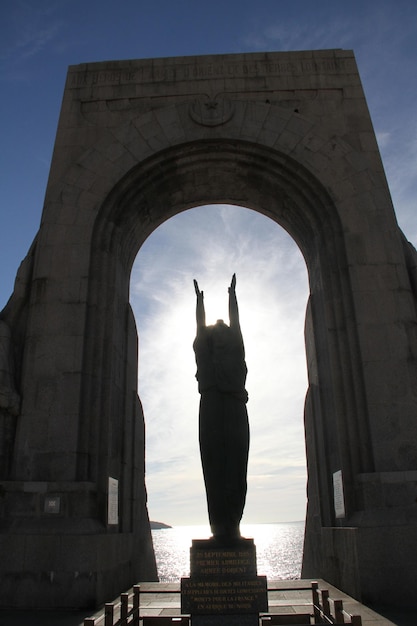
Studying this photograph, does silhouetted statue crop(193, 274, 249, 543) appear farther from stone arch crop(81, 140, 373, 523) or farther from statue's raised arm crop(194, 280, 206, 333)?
stone arch crop(81, 140, 373, 523)

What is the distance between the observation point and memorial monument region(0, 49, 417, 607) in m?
9.70

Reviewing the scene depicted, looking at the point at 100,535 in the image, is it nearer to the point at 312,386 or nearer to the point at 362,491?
the point at 362,491

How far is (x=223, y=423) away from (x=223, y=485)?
86cm

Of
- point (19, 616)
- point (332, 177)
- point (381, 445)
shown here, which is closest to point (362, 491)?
point (381, 445)

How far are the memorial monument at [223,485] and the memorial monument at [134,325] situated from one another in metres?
3.57

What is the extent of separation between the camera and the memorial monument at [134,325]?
9703 mm

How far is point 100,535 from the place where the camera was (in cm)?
971

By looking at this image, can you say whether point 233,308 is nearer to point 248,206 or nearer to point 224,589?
point 224,589

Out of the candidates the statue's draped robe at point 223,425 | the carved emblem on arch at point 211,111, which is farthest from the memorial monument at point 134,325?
the statue's draped robe at point 223,425

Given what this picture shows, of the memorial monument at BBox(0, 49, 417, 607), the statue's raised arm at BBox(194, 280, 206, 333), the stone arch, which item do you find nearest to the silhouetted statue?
the statue's raised arm at BBox(194, 280, 206, 333)

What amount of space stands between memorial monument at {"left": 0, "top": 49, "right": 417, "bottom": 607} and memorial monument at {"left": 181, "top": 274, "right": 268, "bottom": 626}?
3573 millimetres

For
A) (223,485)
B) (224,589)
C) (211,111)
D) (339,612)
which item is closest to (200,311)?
(223,485)

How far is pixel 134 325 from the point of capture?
1447cm

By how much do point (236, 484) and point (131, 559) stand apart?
21.1ft
